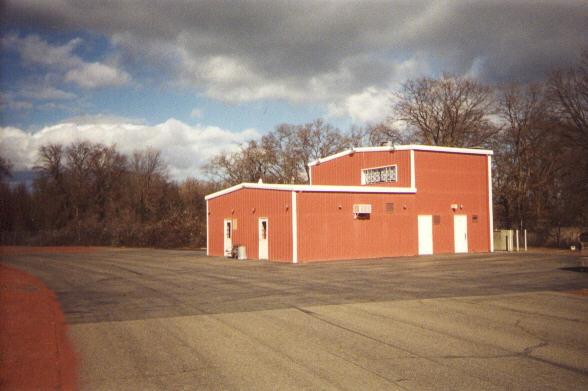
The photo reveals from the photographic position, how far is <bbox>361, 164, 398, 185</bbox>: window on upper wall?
98.8ft

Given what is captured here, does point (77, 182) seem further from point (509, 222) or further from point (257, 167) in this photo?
point (509, 222)

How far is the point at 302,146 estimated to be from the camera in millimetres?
63438

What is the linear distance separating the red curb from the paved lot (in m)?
0.27

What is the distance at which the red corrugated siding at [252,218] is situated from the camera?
2497 centimetres

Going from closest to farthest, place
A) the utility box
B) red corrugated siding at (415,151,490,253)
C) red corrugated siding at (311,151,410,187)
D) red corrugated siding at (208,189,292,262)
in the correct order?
1. red corrugated siding at (208,189,292,262)
2. red corrugated siding at (415,151,490,253)
3. red corrugated siding at (311,151,410,187)
4. the utility box

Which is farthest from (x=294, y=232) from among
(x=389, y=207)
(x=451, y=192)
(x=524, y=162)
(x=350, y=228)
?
(x=524, y=162)

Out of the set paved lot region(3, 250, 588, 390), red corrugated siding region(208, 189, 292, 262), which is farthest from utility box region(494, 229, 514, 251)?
paved lot region(3, 250, 588, 390)

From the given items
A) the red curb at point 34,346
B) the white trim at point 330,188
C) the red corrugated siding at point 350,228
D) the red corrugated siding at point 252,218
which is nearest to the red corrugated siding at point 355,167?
the white trim at point 330,188

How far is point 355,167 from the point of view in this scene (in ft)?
106

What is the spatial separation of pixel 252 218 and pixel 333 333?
19388 mm

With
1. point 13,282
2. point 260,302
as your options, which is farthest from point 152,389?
point 13,282

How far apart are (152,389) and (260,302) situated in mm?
6251

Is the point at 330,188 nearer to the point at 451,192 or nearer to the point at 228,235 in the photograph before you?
the point at 228,235

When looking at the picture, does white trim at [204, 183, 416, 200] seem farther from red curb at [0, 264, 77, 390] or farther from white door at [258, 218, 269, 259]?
red curb at [0, 264, 77, 390]
